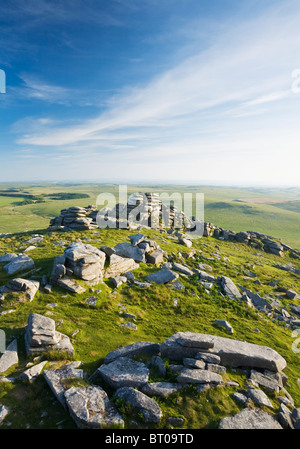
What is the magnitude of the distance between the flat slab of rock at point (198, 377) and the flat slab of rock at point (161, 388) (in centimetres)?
30

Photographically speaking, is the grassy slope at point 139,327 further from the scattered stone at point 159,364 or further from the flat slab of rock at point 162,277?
the flat slab of rock at point 162,277

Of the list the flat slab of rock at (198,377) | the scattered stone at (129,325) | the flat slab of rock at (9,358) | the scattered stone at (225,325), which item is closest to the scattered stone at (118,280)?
the scattered stone at (129,325)

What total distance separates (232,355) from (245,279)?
A: 17.8m

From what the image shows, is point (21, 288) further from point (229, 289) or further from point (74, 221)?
point (74, 221)

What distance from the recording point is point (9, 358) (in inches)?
391

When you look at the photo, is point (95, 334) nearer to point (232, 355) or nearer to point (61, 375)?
point (61, 375)

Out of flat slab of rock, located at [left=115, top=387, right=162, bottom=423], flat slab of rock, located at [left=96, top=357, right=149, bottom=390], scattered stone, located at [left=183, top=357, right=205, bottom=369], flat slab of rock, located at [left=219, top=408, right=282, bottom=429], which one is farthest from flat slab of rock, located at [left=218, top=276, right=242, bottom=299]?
flat slab of rock, located at [left=115, top=387, right=162, bottom=423]

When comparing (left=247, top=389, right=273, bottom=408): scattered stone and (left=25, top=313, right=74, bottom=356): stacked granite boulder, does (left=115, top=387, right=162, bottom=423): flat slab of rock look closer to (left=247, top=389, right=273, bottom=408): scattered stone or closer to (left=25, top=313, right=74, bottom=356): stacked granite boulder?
(left=25, top=313, right=74, bottom=356): stacked granite boulder

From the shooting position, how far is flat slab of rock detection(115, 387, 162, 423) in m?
A: 7.70

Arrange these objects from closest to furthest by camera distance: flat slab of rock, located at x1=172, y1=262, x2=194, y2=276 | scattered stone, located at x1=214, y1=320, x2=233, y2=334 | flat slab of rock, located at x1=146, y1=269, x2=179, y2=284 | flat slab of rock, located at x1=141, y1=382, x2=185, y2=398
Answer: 1. flat slab of rock, located at x1=141, y1=382, x2=185, y2=398
2. scattered stone, located at x1=214, y1=320, x2=233, y2=334
3. flat slab of rock, located at x1=146, y1=269, x2=179, y2=284
4. flat slab of rock, located at x1=172, y1=262, x2=194, y2=276

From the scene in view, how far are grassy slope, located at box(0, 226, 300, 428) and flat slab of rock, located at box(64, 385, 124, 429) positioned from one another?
1.65 ft

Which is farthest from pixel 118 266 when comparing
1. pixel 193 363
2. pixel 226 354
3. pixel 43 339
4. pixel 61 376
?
A: pixel 226 354

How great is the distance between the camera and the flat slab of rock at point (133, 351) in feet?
34.6

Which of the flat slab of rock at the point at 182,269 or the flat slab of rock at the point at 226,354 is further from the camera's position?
the flat slab of rock at the point at 182,269
